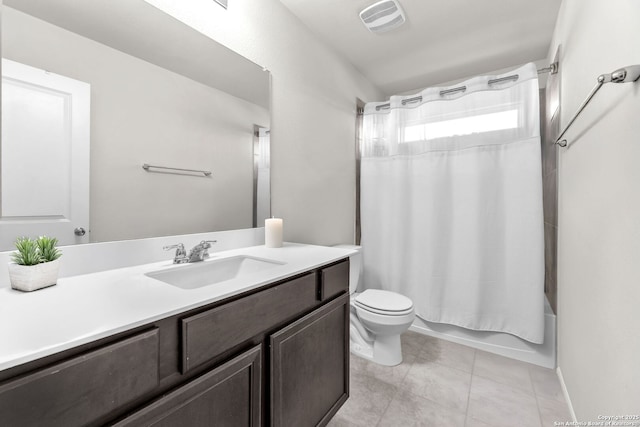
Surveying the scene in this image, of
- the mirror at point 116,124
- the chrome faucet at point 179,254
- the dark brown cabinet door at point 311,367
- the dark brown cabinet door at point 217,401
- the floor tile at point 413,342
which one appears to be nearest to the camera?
the dark brown cabinet door at point 217,401

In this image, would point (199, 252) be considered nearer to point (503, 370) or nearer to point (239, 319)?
point (239, 319)

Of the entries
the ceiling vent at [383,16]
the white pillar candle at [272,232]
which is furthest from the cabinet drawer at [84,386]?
the ceiling vent at [383,16]

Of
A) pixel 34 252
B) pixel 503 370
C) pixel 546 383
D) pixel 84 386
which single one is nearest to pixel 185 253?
pixel 34 252

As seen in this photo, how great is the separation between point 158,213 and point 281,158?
2.72 ft

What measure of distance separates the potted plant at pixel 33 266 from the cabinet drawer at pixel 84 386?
0.44 m

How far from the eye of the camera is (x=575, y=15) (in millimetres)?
1432

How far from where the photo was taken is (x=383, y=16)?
1.88 metres

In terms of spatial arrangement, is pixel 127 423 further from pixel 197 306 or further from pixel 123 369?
pixel 197 306

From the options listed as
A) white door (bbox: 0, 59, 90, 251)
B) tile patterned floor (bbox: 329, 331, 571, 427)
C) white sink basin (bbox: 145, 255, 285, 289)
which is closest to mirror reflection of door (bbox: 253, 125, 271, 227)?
white sink basin (bbox: 145, 255, 285, 289)

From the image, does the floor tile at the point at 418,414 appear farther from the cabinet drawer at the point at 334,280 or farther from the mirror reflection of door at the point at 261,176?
the mirror reflection of door at the point at 261,176

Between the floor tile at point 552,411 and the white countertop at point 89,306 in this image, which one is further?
the floor tile at point 552,411

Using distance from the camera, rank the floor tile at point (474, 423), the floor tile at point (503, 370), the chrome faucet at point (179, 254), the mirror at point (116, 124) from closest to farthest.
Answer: the mirror at point (116, 124) < the chrome faucet at point (179, 254) < the floor tile at point (474, 423) < the floor tile at point (503, 370)

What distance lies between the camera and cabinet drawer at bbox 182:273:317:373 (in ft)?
2.39

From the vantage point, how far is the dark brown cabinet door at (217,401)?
2.19 ft
